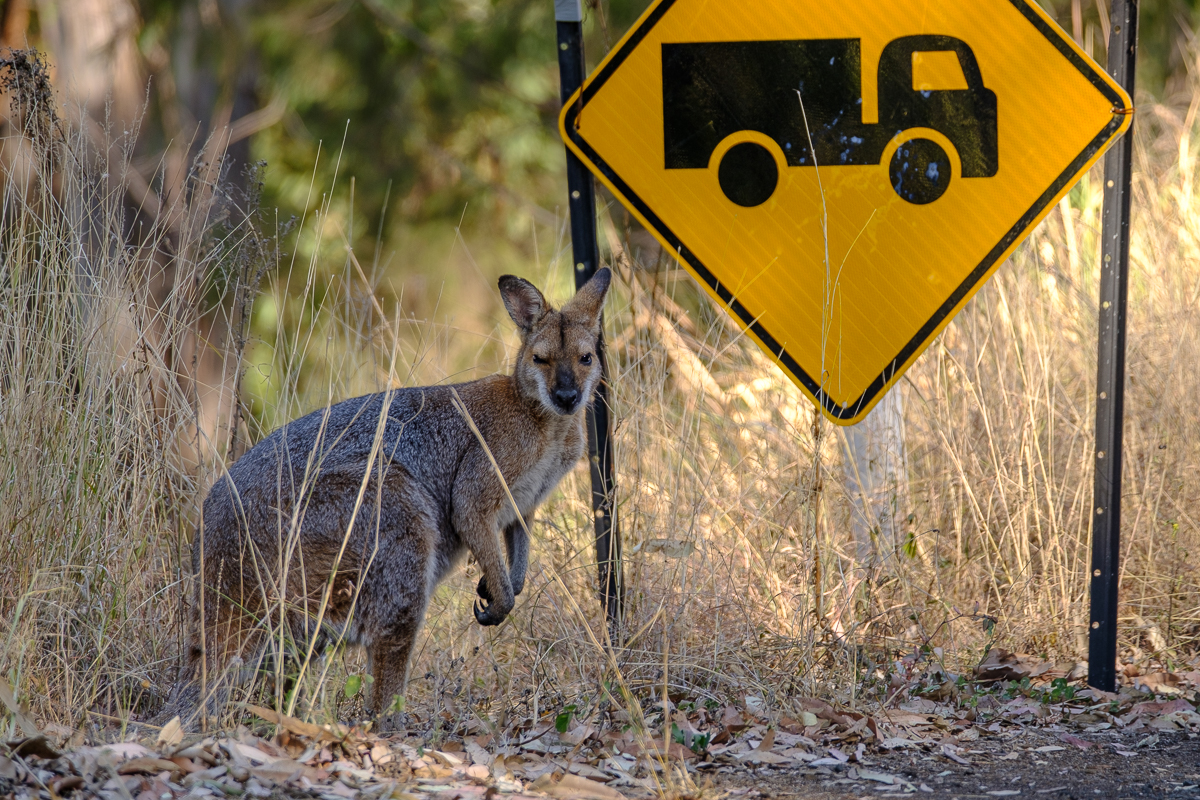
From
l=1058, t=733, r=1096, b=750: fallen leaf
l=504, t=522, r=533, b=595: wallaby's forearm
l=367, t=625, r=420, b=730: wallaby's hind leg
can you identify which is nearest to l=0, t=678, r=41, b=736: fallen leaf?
l=367, t=625, r=420, b=730: wallaby's hind leg

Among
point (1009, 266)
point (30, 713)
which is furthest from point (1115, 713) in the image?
point (30, 713)

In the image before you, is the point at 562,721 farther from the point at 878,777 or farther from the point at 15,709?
the point at 15,709

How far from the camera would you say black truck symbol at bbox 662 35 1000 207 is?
388 cm

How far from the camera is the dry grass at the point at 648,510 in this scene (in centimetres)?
393

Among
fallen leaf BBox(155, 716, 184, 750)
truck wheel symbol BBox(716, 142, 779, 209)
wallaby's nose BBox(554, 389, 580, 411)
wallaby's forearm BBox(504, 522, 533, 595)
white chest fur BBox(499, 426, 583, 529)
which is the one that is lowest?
fallen leaf BBox(155, 716, 184, 750)

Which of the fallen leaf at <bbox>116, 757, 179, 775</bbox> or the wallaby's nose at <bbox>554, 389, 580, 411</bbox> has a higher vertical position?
the wallaby's nose at <bbox>554, 389, 580, 411</bbox>

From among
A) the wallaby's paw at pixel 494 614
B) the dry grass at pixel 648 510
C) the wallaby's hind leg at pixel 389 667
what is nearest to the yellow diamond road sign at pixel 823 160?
the dry grass at pixel 648 510

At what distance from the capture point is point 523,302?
4.36 m

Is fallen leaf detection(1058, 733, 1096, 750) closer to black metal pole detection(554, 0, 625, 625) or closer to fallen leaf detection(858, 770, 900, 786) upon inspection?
fallen leaf detection(858, 770, 900, 786)

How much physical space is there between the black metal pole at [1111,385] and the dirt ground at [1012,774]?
463 millimetres

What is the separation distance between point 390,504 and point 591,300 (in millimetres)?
1065

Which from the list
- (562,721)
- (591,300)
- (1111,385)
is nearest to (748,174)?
(591,300)

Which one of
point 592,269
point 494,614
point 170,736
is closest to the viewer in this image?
point 170,736

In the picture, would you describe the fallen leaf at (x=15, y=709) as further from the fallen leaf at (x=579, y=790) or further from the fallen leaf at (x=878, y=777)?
the fallen leaf at (x=878, y=777)
